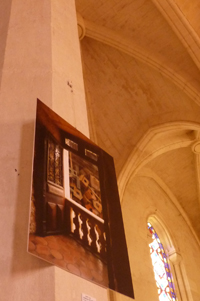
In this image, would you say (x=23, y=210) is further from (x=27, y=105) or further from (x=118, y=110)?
(x=118, y=110)

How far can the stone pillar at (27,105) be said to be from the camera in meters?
1.10

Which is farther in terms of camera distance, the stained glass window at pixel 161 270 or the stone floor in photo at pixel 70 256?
the stained glass window at pixel 161 270

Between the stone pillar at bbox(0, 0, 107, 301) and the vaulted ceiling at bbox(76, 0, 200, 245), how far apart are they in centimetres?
476

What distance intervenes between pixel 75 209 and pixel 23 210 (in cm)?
20

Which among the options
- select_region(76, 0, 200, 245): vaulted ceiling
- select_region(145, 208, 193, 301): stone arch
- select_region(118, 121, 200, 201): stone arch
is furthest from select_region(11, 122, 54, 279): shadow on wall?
select_region(145, 208, 193, 301): stone arch

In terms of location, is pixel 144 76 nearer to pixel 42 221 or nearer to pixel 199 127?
pixel 199 127

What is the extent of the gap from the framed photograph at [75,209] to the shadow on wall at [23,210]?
6cm

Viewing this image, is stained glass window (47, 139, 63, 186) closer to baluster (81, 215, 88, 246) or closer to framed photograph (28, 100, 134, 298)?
framed photograph (28, 100, 134, 298)

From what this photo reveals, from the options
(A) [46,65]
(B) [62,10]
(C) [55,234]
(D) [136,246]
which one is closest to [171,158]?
(D) [136,246]

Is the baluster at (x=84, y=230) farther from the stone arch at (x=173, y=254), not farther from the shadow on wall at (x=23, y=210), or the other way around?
the stone arch at (x=173, y=254)

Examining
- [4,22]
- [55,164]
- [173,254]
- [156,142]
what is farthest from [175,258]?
[55,164]

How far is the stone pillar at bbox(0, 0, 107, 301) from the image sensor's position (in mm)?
1102

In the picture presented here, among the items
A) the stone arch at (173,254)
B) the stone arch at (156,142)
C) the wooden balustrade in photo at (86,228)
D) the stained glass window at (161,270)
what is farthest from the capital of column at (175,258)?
the wooden balustrade in photo at (86,228)

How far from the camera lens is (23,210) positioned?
127 centimetres
